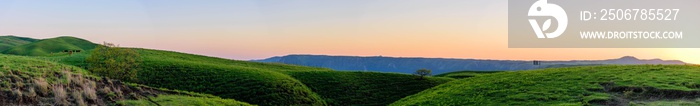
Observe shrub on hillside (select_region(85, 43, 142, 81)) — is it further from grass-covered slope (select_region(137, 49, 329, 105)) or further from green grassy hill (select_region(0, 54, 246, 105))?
green grassy hill (select_region(0, 54, 246, 105))

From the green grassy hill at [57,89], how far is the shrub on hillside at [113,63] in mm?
7208

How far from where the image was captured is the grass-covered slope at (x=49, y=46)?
131 m

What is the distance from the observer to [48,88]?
1099 inches

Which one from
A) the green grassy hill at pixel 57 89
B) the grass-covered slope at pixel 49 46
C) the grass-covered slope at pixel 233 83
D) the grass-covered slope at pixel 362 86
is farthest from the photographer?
the grass-covered slope at pixel 49 46

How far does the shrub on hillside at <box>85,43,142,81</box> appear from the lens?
140 feet

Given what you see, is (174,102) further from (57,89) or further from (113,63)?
(113,63)

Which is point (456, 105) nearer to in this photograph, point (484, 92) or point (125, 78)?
point (484, 92)

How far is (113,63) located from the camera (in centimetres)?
4281

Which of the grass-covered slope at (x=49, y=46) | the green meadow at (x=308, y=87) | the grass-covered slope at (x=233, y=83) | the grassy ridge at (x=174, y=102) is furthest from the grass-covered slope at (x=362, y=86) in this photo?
the grass-covered slope at (x=49, y=46)

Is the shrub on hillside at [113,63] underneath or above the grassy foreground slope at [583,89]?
above

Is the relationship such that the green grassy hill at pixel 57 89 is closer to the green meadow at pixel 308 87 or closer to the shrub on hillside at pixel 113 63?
the green meadow at pixel 308 87

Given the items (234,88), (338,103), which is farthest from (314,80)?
(234,88)

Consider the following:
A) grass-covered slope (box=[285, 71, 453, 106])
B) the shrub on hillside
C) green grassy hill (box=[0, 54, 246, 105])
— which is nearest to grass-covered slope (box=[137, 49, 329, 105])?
the shrub on hillside

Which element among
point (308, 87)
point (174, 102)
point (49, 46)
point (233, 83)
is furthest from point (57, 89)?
point (49, 46)
